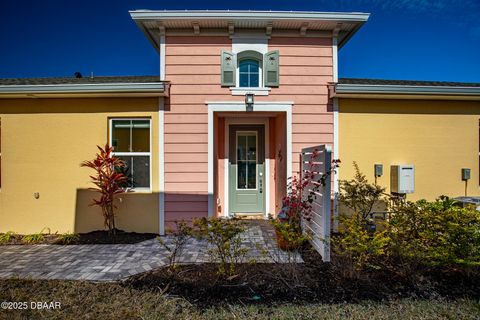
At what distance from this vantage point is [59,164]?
495cm

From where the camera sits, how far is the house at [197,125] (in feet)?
16.2

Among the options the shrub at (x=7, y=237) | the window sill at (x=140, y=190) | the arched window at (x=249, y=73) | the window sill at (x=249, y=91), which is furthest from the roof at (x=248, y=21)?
the shrub at (x=7, y=237)

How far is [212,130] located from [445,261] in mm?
4069

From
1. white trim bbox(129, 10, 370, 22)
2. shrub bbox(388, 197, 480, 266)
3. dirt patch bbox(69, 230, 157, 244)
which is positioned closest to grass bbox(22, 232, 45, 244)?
dirt patch bbox(69, 230, 157, 244)

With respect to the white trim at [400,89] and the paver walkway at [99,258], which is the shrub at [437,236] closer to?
the paver walkway at [99,258]

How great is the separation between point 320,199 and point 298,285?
129cm

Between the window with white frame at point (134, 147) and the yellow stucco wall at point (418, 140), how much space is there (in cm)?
394

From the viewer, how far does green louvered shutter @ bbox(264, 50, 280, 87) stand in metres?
5.01

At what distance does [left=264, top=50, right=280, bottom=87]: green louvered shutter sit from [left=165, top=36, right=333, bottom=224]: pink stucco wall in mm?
117

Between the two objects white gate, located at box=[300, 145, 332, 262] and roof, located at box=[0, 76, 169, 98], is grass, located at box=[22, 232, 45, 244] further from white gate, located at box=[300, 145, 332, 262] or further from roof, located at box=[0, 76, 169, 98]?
white gate, located at box=[300, 145, 332, 262]

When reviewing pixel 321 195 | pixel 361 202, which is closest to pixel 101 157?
pixel 321 195

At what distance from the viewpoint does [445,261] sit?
116 inches

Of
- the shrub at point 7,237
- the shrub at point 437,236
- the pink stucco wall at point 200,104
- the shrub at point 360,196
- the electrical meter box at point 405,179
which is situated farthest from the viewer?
the pink stucco wall at point 200,104

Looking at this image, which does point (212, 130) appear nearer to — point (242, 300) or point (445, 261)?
point (242, 300)
